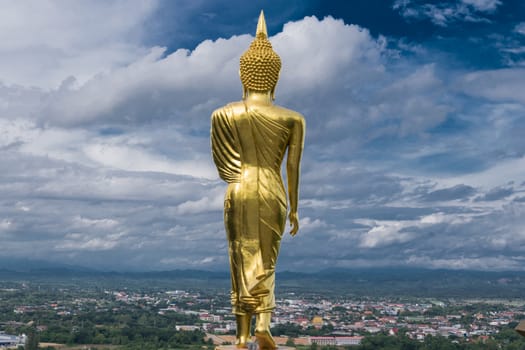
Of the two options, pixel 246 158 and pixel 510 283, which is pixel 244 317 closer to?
pixel 246 158

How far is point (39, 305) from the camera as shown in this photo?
7050 centimetres

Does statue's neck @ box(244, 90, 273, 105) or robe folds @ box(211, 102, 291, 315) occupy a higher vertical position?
statue's neck @ box(244, 90, 273, 105)

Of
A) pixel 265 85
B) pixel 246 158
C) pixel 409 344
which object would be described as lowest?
pixel 409 344

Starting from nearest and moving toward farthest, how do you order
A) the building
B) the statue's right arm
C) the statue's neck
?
1. the statue's right arm
2. the statue's neck
3. the building

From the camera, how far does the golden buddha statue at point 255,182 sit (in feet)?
32.7

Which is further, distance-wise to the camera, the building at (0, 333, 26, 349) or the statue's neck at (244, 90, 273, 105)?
the building at (0, 333, 26, 349)

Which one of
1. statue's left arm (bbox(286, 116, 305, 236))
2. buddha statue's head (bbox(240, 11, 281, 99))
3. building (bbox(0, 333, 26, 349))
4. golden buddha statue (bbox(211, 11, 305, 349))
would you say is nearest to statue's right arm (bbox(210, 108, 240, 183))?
golden buddha statue (bbox(211, 11, 305, 349))

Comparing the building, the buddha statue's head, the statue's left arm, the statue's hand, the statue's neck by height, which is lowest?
the building

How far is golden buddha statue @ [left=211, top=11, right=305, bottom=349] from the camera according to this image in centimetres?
997

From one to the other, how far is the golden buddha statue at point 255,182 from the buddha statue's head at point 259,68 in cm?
1

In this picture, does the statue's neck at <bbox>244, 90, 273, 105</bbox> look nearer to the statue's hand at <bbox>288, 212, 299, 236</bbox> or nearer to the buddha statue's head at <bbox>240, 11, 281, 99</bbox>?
the buddha statue's head at <bbox>240, 11, 281, 99</bbox>

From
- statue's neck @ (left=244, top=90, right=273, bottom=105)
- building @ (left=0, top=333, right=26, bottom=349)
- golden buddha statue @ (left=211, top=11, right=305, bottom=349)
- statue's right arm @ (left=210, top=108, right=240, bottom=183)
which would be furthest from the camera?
building @ (left=0, top=333, right=26, bottom=349)

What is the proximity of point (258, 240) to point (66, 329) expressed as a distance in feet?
135

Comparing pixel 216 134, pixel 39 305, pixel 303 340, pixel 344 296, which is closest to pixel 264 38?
pixel 216 134
